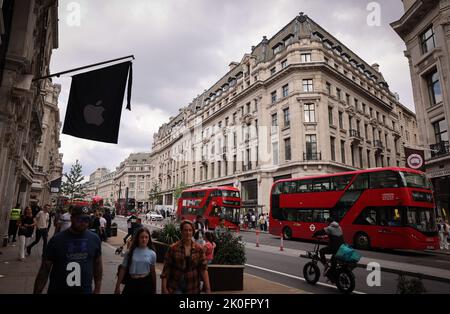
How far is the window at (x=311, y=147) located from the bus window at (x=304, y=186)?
41.5ft

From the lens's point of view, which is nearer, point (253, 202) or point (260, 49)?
point (253, 202)

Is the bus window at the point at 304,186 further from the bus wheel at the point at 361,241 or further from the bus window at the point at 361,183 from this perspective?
the bus wheel at the point at 361,241

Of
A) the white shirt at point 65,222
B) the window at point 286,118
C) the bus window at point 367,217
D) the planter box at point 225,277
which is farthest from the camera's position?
the window at point 286,118

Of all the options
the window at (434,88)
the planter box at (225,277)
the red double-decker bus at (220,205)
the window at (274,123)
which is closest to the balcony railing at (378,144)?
the window at (274,123)

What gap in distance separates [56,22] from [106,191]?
149 metres

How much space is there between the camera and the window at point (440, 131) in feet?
68.6

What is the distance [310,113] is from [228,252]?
2877 centimetres

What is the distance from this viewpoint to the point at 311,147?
32375 millimetres

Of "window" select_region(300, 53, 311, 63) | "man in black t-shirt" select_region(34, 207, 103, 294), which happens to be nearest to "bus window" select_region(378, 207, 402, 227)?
"man in black t-shirt" select_region(34, 207, 103, 294)

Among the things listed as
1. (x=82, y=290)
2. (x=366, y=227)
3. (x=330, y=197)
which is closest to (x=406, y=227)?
(x=366, y=227)

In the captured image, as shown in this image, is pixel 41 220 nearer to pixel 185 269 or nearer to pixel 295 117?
pixel 185 269

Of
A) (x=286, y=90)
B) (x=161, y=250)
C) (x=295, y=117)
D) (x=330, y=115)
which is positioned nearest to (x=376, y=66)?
(x=330, y=115)

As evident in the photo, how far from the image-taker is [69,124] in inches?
257
